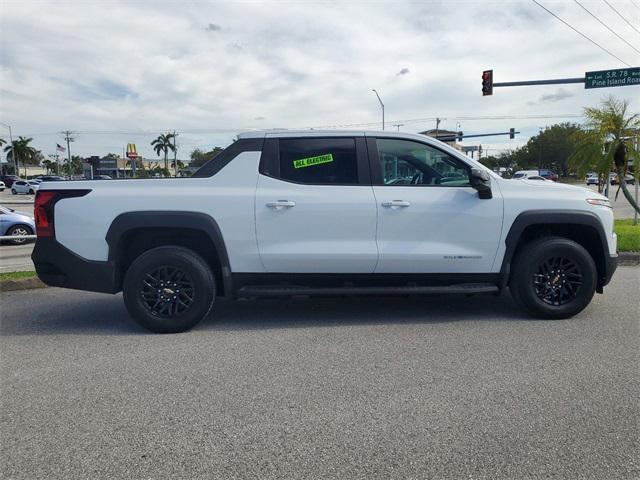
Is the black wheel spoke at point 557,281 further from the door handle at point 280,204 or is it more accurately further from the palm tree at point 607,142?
the palm tree at point 607,142

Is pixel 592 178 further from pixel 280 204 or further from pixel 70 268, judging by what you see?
pixel 70 268

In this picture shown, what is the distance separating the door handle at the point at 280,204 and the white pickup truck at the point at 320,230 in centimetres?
1

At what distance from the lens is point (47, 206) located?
4.62 meters

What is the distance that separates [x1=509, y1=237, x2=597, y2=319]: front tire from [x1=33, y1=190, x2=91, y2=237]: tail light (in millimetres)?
4383

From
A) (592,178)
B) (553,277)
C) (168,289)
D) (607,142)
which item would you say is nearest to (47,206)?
(168,289)

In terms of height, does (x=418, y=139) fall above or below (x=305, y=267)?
above

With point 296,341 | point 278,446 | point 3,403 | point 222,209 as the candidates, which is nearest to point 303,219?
point 222,209

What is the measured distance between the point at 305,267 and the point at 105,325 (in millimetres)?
2225

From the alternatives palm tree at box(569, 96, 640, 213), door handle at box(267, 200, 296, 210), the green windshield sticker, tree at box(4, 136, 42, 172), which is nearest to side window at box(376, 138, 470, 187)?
the green windshield sticker

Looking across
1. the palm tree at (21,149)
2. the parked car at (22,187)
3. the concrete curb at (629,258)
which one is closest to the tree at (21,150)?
the palm tree at (21,149)

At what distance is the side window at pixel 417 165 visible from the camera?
4.95 meters

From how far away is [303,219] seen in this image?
472 cm

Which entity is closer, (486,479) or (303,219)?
(486,479)

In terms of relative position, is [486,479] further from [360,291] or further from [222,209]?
[222,209]
